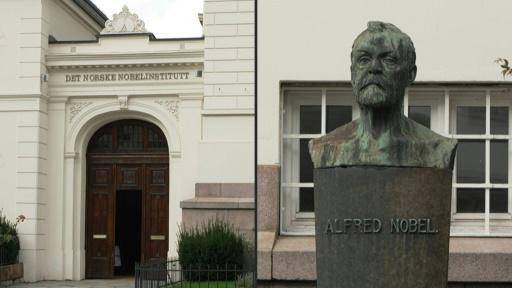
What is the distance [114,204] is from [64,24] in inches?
208

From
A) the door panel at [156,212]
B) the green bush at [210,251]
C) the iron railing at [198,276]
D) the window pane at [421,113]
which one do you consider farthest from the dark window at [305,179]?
the door panel at [156,212]

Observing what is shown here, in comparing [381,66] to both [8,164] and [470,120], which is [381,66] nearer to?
[470,120]

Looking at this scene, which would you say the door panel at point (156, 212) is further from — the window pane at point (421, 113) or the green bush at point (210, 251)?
the window pane at point (421, 113)

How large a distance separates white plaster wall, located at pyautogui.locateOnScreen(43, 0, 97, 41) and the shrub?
514cm

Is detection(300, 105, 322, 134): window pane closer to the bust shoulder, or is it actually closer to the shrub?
the bust shoulder

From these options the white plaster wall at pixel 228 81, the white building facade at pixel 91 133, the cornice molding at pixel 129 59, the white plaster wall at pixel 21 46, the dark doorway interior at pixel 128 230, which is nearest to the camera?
the white plaster wall at pixel 228 81

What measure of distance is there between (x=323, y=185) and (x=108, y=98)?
17.3 meters

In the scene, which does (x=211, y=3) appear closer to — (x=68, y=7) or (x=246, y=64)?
(x=246, y=64)

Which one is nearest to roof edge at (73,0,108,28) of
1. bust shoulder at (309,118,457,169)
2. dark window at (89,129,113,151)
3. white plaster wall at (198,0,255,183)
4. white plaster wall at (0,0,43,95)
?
white plaster wall at (0,0,43,95)

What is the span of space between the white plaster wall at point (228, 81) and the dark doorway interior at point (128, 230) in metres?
5.46

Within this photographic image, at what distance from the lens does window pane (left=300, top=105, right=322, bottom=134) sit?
1242 centimetres

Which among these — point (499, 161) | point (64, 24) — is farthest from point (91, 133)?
point (499, 161)

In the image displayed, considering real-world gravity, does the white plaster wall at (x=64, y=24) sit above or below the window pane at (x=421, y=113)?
above

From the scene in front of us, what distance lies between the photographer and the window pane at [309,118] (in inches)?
489
